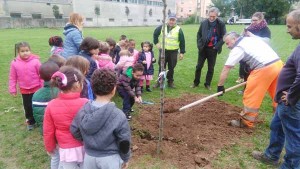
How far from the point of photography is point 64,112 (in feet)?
8.45

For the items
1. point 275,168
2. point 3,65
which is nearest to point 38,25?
point 3,65

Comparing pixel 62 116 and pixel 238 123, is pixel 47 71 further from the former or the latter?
pixel 238 123

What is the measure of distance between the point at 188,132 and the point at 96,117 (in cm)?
271

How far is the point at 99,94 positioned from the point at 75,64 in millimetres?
1165

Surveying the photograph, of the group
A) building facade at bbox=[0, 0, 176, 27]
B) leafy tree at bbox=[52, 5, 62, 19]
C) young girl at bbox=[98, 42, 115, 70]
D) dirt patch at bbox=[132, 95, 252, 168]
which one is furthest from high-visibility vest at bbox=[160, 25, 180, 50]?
leafy tree at bbox=[52, 5, 62, 19]

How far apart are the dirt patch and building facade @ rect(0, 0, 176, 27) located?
47.9 m

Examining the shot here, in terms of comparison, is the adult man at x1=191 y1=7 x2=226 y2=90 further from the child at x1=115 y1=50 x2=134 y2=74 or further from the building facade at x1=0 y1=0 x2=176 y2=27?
the building facade at x1=0 y1=0 x2=176 y2=27

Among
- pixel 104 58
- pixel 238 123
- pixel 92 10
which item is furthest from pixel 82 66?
pixel 92 10

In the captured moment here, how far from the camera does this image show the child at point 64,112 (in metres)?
2.54

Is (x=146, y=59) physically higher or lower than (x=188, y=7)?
lower

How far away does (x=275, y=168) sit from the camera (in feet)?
12.5

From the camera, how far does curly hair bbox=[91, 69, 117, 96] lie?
2359 millimetres

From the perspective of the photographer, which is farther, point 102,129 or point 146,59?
point 146,59

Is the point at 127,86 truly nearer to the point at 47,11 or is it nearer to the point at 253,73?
the point at 253,73
